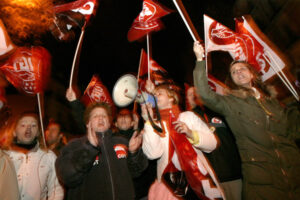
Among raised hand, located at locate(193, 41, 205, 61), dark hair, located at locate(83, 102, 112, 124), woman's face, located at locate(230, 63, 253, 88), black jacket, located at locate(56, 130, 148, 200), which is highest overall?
raised hand, located at locate(193, 41, 205, 61)

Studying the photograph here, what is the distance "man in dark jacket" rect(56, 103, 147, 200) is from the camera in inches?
79.4

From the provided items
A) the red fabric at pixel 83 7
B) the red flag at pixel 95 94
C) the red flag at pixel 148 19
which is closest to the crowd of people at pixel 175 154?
the red fabric at pixel 83 7

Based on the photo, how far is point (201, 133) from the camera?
2205 mm

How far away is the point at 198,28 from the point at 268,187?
7.55m

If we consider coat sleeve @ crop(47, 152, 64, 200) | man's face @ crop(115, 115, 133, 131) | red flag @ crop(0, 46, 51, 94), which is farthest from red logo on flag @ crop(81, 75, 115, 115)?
coat sleeve @ crop(47, 152, 64, 200)

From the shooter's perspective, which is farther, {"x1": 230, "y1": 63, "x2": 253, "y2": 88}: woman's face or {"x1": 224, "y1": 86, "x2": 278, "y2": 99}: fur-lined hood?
{"x1": 230, "y1": 63, "x2": 253, "y2": 88}: woman's face

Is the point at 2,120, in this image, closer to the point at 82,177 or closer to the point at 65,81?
the point at 82,177

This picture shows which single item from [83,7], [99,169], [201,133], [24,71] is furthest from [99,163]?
[83,7]

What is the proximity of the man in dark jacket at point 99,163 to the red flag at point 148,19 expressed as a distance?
7.58 ft

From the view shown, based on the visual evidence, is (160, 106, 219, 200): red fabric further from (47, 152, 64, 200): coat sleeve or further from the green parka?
(47, 152, 64, 200): coat sleeve

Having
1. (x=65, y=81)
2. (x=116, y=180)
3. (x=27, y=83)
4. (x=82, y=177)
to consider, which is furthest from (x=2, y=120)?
(x=65, y=81)

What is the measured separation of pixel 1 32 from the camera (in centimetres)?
289

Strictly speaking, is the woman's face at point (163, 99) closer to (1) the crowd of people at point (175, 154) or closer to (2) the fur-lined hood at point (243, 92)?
(1) the crowd of people at point (175, 154)

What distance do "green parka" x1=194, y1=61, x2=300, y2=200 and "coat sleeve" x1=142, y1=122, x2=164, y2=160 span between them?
2.35 ft
